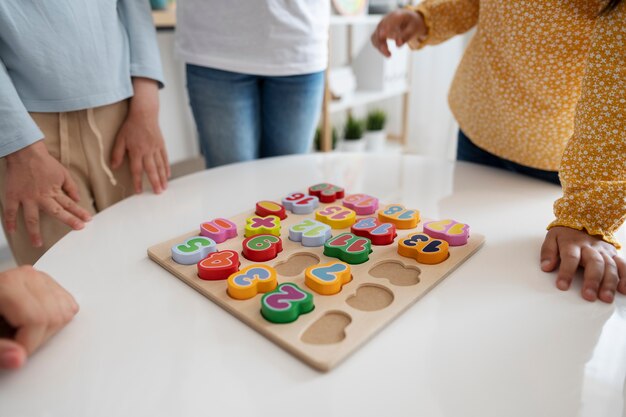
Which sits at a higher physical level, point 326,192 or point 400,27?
point 400,27

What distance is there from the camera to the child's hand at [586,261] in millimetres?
491

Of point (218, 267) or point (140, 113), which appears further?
point (140, 113)

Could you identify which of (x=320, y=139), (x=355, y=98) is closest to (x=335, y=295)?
(x=320, y=139)

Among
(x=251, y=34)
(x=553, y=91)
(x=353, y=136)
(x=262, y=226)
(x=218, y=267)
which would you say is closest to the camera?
(x=218, y=267)

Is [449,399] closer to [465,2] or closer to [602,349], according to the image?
[602,349]

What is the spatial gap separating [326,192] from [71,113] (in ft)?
1.52

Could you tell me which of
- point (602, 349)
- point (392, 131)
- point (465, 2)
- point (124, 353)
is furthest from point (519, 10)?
point (392, 131)

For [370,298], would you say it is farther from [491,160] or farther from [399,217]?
[491,160]

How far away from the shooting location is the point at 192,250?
22.1 inches

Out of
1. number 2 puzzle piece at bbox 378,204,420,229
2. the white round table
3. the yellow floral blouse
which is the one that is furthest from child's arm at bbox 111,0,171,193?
the yellow floral blouse

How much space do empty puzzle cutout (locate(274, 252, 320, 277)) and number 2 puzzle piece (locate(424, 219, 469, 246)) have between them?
168mm

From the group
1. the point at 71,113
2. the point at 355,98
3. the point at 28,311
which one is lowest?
the point at 355,98

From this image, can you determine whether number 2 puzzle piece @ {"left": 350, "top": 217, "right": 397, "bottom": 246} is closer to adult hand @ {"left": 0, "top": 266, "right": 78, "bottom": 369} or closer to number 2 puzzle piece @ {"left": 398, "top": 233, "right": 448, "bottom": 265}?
number 2 puzzle piece @ {"left": 398, "top": 233, "right": 448, "bottom": 265}

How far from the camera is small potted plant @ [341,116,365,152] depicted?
233cm
